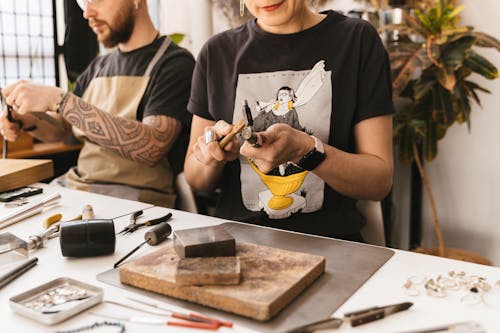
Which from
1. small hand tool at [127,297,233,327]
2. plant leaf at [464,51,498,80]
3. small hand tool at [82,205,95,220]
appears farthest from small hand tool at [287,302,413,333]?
plant leaf at [464,51,498,80]

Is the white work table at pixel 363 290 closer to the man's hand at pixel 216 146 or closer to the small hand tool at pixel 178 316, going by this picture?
the small hand tool at pixel 178 316

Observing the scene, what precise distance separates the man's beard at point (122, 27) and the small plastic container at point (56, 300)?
1.27 metres

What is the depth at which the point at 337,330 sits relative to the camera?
0.68 metres

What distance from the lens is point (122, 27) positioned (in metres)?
1.86

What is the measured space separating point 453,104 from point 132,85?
134cm

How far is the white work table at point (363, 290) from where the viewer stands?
705 mm

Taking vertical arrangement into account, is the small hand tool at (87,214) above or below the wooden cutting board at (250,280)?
below

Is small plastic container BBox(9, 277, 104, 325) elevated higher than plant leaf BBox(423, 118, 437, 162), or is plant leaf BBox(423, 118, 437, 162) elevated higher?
small plastic container BBox(9, 277, 104, 325)

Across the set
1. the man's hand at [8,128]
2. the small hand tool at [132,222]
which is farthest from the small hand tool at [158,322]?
the man's hand at [8,128]

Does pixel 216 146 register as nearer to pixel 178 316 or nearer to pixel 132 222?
pixel 132 222

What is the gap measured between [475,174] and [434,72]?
0.67 metres

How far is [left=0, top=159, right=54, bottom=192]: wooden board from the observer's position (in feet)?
4.68

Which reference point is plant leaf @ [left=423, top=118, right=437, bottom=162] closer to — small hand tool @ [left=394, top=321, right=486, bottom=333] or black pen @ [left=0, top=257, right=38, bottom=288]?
small hand tool @ [left=394, top=321, right=486, bottom=333]

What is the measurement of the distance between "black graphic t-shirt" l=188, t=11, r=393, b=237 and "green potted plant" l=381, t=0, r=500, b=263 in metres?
0.83
